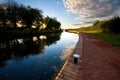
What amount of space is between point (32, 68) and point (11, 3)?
51403 millimetres

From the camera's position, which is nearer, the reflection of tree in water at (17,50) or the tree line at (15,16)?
the reflection of tree in water at (17,50)

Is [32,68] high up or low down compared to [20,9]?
down

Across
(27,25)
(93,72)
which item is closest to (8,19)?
(27,25)

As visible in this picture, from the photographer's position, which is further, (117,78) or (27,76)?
(27,76)

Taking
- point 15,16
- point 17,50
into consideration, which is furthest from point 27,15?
point 17,50

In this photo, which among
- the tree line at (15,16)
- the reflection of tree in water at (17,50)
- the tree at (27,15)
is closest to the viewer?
the reflection of tree in water at (17,50)

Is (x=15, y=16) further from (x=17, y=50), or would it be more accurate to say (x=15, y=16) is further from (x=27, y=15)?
(x=17, y=50)

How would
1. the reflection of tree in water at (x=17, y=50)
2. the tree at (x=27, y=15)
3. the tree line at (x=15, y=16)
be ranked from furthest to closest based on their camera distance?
the tree at (x=27, y=15) → the tree line at (x=15, y=16) → the reflection of tree in water at (x=17, y=50)

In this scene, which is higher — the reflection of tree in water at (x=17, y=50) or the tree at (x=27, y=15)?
the tree at (x=27, y=15)

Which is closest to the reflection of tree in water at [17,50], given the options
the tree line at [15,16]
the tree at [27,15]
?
the tree line at [15,16]

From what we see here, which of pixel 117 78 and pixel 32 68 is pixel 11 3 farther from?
pixel 117 78

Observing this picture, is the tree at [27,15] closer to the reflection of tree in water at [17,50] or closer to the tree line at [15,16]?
the tree line at [15,16]

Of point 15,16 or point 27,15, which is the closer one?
point 15,16

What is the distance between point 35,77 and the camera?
9328 millimetres
